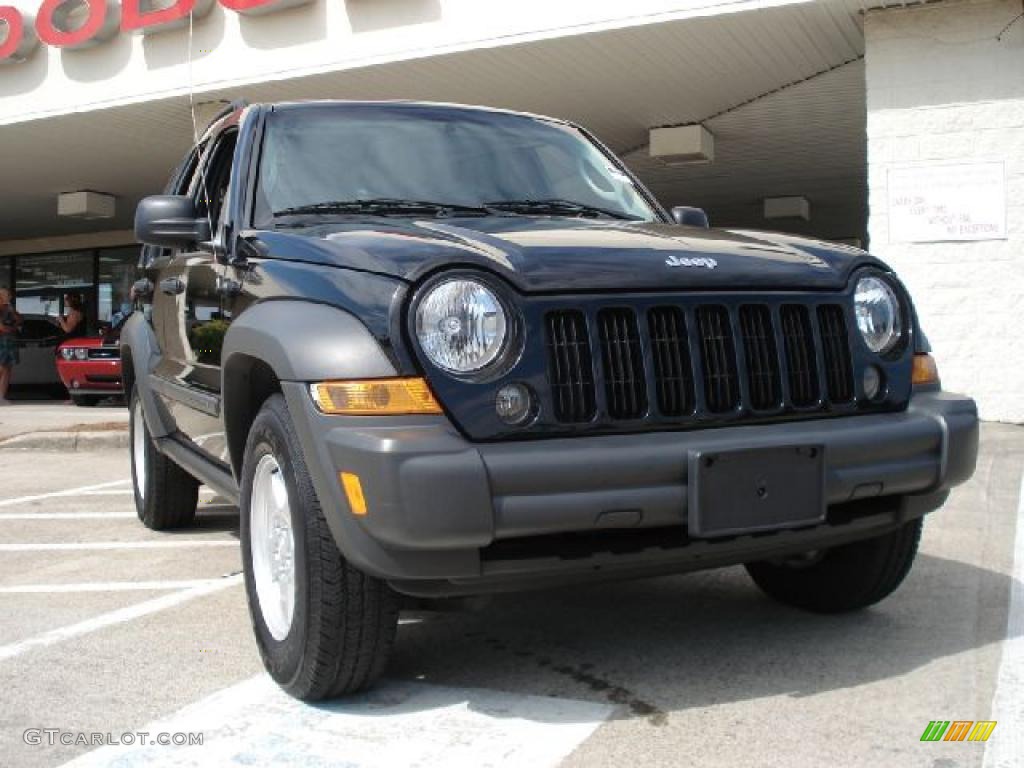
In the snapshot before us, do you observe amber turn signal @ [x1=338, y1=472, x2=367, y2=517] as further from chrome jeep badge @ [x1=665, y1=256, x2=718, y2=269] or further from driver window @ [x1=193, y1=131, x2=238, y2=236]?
driver window @ [x1=193, y1=131, x2=238, y2=236]

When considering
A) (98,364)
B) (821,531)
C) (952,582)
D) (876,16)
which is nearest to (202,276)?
(821,531)

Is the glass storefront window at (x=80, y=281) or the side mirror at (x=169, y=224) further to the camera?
the glass storefront window at (x=80, y=281)

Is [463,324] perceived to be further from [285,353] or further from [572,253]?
[285,353]

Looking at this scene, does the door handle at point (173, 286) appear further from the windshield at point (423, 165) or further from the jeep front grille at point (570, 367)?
the jeep front grille at point (570, 367)

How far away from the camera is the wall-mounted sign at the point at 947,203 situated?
361 inches

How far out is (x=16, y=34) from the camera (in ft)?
42.0

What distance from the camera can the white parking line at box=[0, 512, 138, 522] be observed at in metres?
6.21

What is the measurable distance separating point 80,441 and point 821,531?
8285 mm

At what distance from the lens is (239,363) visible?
3.23 metres

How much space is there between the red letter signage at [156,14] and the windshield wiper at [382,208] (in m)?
8.96

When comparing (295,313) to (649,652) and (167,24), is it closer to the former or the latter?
(649,652)

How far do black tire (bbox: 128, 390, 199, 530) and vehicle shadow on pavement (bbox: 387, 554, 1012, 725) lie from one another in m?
2.18

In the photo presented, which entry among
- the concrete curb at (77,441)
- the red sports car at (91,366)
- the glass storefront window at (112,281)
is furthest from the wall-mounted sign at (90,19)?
the glass storefront window at (112,281)

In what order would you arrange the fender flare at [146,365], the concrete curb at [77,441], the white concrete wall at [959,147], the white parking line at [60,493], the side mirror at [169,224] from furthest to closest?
the concrete curb at [77,441] → the white concrete wall at [959,147] → the white parking line at [60,493] → the fender flare at [146,365] → the side mirror at [169,224]
